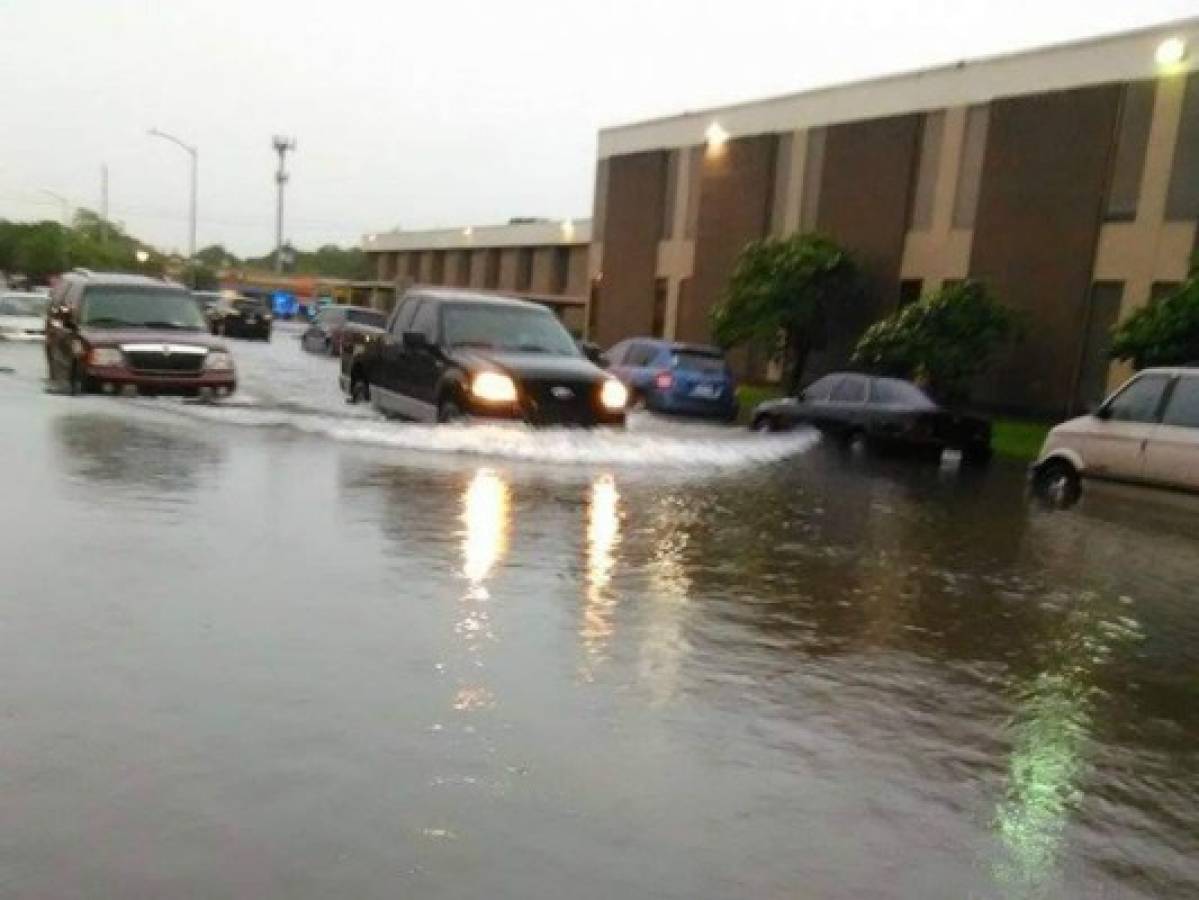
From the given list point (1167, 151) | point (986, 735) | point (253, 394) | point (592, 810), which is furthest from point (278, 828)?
point (1167, 151)

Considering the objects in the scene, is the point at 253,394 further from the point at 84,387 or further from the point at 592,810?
the point at 592,810

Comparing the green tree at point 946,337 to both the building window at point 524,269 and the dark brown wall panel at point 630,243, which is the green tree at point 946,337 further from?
the building window at point 524,269

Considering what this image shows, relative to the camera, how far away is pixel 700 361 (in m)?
22.4

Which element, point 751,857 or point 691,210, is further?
point 691,210

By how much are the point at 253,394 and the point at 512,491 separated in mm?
10763

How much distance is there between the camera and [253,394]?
1980 cm

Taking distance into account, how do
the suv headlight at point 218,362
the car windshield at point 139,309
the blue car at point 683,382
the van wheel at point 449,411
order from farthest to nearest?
the blue car at point 683,382 < the car windshield at point 139,309 < the suv headlight at point 218,362 < the van wheel at point 449,411

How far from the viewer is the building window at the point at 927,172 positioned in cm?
2928

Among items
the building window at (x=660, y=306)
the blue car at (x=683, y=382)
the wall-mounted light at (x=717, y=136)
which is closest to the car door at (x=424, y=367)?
the blue car at (x=683, y=382)

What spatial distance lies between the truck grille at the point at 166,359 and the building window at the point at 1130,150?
63.3 ft

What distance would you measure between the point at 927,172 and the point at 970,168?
146 centimetres

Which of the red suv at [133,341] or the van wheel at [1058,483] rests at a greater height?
the red suv at [133,341]

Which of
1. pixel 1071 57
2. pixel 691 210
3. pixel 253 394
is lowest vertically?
pixel 253 394

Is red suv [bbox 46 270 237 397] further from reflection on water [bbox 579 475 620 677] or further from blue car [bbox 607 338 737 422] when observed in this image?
blue car [bbox 607 338 737 422]
